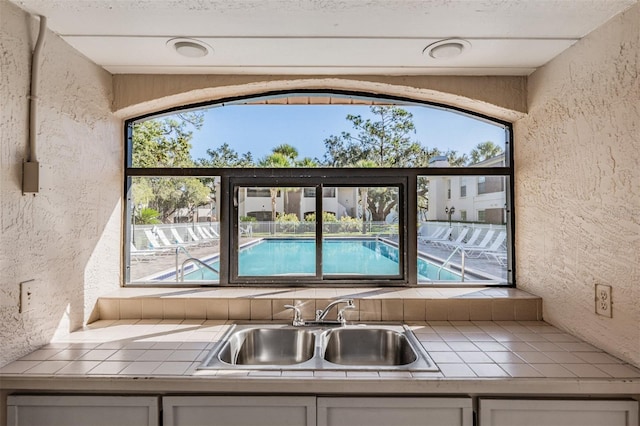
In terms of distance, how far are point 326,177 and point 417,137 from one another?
660 mm

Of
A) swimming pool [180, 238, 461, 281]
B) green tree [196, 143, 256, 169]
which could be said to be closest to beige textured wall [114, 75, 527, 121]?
green tree [196, 143, 256, 169]

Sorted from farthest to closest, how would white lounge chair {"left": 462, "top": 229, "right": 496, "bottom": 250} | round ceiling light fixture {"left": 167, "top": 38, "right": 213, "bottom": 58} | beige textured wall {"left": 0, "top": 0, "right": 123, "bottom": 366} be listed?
white lounge chair {"left": 462, "top": 229, "right": 496, "bottom": 250} < round ceiling light fixture {"left": 167, "top": 38, "right": 213, "bottom": 58} < beige textured wall {"left": 0, "top": 0, "right": 123, "bottom": 366}

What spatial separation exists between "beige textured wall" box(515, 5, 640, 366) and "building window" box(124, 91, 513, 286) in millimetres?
335

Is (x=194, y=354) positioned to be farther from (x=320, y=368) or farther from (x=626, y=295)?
(x=626, y=295)

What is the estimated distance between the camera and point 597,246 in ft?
5.16

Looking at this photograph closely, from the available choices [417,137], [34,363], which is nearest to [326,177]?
[417,137]

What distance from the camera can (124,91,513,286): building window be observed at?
7.70 ft

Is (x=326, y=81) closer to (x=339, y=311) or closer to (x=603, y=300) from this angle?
(x=339, y=311)

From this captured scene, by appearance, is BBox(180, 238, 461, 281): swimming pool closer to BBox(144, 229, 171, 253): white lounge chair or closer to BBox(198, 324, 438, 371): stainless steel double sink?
BBox(144, 229, 171, 253): white lounge chair

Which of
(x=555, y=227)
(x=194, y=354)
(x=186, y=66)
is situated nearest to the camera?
(x=194, y=354)

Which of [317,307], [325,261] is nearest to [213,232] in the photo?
[325,261]

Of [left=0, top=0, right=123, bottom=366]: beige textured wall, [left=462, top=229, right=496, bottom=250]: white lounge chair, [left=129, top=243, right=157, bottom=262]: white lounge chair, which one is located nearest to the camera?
[left=0, top=0, right=123, bottom=366]: beige textured wall

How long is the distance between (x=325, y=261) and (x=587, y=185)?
148cm

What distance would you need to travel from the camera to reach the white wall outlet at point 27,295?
1474 mm
